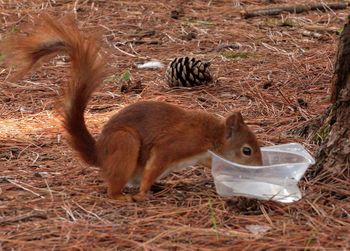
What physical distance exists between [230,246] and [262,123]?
1.77 m

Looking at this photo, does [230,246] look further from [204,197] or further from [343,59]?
[343,59]

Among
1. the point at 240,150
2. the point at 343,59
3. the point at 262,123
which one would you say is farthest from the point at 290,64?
the point at 240,150

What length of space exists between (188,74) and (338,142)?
6.48 feet

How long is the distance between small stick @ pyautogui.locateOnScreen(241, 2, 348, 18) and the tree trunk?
3.94 meters

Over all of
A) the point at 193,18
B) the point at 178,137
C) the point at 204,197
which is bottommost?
the point at 193,18

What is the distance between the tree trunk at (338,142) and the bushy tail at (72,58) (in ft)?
3.17

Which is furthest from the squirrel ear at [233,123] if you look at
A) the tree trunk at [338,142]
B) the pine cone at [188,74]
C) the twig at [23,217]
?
the pine cone at [188,74]

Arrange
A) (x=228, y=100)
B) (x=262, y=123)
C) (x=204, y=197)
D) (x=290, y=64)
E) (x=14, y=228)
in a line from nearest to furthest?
1. (x=14, y=228)
2. (x=204, y=197)
3. (x=262, y=123)
4. (x=228, y=100)
5. (x=290, y=64)

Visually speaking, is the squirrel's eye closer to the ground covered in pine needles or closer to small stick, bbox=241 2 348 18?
the ground covered in pine needles

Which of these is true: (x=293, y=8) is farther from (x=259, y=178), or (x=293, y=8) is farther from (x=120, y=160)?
(x=120, y=160)

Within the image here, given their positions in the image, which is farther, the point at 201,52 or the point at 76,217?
the point at 201,52

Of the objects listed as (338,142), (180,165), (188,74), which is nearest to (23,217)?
(180,165)

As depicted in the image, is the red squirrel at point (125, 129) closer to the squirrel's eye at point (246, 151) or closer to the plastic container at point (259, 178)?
the squirrel's eye at point (246, 151)

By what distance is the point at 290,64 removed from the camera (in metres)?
5.77
